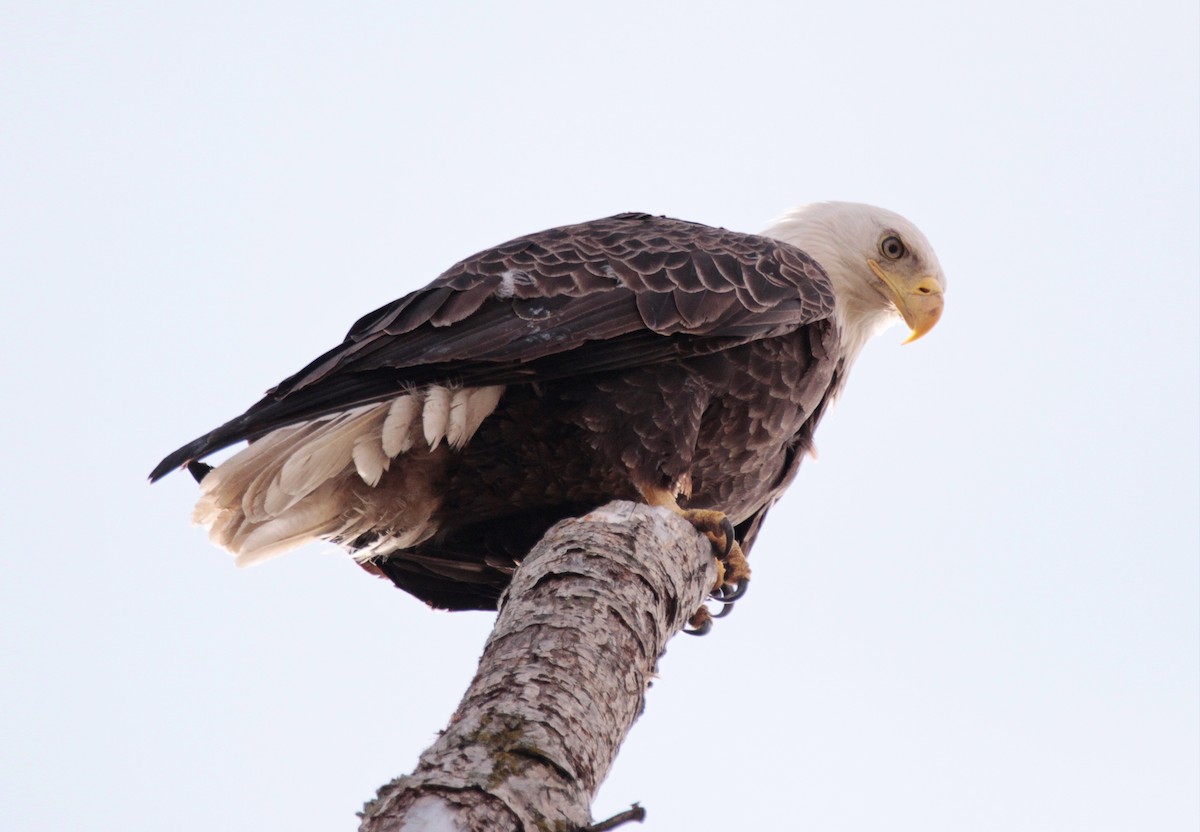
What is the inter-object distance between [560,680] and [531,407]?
1.80 m

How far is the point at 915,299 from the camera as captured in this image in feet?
19.3

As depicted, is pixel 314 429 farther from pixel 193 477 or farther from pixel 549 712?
pixel 549 712

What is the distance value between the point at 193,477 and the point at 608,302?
1527 mm

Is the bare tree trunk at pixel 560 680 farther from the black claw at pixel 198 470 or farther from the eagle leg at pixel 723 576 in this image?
the black claw at pixel 198 470

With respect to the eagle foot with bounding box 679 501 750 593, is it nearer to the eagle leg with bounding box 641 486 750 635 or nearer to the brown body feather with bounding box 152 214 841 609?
the eagle leg with bounding box 641 486 750 635

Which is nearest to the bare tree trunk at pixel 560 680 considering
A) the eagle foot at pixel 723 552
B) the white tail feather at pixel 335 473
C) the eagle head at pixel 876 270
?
the eagle foot at pixel 723 552

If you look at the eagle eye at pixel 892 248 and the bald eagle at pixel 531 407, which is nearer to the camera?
the bald eagle at pixel 531 407

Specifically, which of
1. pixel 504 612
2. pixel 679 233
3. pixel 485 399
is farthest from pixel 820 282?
pixel 504 612

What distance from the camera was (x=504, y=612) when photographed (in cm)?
315

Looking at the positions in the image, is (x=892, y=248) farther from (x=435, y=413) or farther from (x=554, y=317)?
(x=435, y=413)

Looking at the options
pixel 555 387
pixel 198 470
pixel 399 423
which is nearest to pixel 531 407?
pixel 555 387

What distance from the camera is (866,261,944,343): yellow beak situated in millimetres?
5863

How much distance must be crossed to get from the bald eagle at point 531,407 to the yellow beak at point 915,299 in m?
0.90

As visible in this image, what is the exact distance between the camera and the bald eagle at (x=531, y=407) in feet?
13.7
